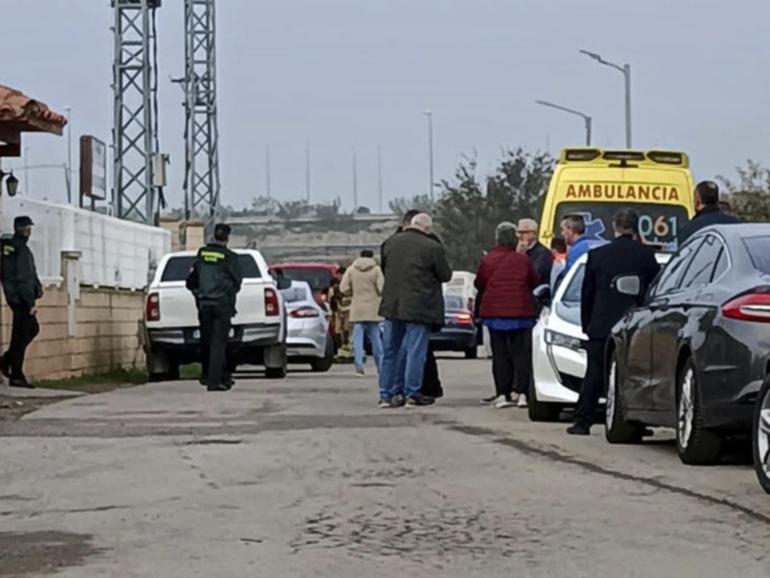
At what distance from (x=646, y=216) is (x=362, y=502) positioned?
16109 mm

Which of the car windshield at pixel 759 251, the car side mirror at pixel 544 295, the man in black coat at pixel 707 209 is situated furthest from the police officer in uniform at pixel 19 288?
the car windshield at pixel 759 251

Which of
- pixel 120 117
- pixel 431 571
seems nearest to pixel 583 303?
pixel 431 571

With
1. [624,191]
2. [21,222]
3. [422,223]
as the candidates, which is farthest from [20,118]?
[624,191]

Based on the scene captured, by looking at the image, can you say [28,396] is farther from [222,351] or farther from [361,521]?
[361,521]

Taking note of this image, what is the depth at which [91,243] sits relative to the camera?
26.6 metres

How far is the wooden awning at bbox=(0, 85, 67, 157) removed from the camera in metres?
19.2

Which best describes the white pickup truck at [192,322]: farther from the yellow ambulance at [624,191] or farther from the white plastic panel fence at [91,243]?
the yellow ambulance at [624,191]

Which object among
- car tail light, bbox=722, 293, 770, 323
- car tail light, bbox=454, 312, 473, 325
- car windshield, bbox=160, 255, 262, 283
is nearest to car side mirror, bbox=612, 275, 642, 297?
car tail light, bbox=722, 293, 770, 323

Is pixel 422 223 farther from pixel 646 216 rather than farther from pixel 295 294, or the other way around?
pixel 295 294

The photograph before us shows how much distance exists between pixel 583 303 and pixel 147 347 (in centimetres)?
1095

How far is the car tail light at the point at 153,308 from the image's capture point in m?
24.3

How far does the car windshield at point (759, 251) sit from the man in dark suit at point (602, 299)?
261 cm

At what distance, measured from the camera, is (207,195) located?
181 feet

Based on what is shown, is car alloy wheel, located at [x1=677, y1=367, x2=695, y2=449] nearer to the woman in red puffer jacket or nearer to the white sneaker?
the woman in red puffer jacket
